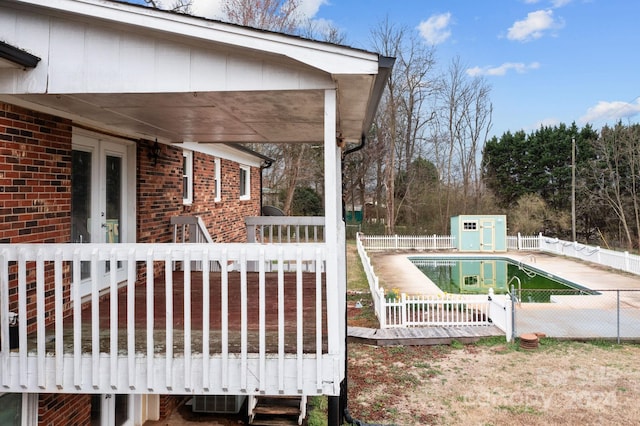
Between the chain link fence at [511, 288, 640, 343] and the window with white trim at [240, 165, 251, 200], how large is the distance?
7.43 metres

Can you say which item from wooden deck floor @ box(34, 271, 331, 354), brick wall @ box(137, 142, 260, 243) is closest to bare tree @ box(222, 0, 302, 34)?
brick wall @ box(137, 142, 260, 243)

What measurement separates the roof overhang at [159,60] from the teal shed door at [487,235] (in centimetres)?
2416

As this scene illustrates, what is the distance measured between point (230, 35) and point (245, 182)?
31.7 feet

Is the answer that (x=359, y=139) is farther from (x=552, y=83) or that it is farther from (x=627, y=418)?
(x=552, y=83)

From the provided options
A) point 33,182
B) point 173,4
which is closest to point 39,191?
point 33,182

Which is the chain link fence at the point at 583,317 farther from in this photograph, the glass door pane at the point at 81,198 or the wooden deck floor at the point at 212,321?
the glass door pane at the point at 81,198

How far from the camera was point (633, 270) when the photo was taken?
1794cm

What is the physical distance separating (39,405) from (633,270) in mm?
20650

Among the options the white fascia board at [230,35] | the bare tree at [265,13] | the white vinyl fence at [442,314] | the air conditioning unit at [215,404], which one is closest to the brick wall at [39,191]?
the white fascia board at [230,35]

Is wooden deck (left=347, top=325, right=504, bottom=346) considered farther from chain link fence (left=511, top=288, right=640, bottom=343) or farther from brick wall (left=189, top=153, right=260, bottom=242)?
brick wall (left=189, top=153, right=260, bottom=242)

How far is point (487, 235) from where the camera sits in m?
26.3

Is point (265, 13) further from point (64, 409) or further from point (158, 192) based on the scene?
point (64, 409)

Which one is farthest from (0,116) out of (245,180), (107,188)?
(245,180)

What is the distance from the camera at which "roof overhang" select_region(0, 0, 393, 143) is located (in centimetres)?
336
